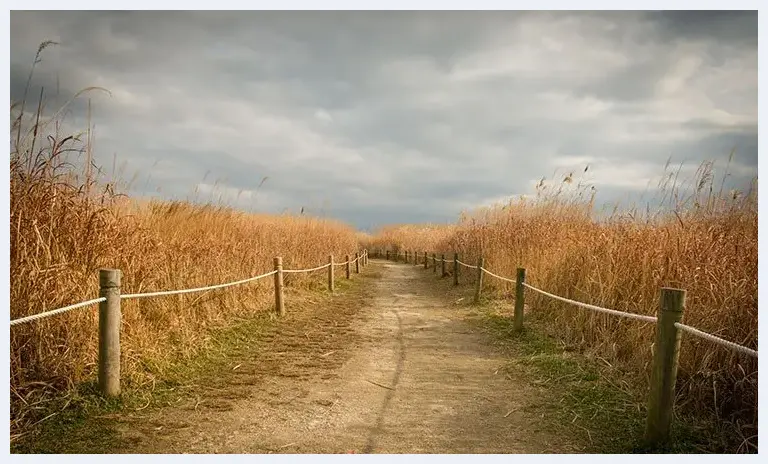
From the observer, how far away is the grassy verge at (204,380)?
3.34m

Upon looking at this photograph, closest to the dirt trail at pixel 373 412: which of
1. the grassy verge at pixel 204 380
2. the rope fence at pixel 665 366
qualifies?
the grassy verge at pixel 204 380

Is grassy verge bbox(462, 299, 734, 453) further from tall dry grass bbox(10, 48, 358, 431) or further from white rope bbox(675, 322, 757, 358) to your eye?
tall dry grass bbox(10, 48, 358, 431)

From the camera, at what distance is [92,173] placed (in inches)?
196

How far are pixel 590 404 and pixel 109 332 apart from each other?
12.1 feet

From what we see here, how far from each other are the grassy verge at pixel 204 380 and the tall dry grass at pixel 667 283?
291 cm

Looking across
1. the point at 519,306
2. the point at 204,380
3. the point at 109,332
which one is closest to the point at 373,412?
the point at 204,380

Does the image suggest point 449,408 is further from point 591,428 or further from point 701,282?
point 701,282

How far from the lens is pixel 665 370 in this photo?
3.16m

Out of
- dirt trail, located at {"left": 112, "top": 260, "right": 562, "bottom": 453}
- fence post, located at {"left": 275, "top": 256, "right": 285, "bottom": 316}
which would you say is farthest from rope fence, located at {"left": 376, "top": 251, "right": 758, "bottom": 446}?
fence post, located at {"left": 275, "top": 256, "right": 285, "bottom": 316}

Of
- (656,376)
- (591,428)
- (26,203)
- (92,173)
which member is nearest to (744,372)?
(656,376)

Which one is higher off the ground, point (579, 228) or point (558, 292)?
point (579, 228)

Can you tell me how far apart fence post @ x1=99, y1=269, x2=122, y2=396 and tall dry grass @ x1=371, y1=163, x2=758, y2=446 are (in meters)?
4.04

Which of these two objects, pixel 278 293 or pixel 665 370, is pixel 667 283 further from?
pixel 278 293

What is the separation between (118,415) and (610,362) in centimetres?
427
